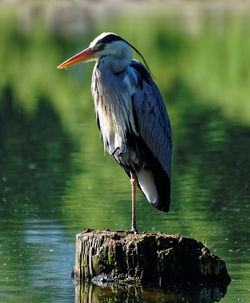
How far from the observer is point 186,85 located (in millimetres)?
29922

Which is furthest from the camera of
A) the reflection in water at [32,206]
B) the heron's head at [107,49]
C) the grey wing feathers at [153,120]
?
the reflection in water at [32,206]

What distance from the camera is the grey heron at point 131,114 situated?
7.91 metres

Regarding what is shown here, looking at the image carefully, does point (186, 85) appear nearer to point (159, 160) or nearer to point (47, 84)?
point (47, 84)

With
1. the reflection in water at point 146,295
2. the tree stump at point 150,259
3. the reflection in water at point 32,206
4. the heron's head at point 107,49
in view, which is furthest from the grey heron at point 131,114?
the reflection in water at point 32,206

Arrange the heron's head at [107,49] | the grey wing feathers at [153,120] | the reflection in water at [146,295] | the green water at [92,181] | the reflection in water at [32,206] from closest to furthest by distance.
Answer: the reflection in water at [146,295] → the heron's head at [107,49] → the grey wing feathers at [153,120] → the reflection in water at [32,206] → the green water at [92,181]

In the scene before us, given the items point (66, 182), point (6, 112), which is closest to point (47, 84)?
point (6, 112)

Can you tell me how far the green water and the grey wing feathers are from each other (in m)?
1.23

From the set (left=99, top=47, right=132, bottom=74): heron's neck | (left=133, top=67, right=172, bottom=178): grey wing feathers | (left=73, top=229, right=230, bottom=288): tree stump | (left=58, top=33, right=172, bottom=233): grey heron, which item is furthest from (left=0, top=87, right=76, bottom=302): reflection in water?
(left=99, top=47, right=132, bottom=74): heron's neck

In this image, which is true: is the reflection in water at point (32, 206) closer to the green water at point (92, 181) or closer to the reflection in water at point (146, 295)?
the green water at point (92, 181)

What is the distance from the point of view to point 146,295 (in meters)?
7.57

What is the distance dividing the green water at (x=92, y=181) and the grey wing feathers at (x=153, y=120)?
1.23 meters

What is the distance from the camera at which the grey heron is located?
7.91 m

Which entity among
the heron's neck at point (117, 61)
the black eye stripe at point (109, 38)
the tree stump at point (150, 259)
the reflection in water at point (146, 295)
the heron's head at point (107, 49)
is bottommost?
the reflection in water at point (146, 295)

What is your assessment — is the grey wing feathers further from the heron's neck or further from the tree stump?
the tree stump
